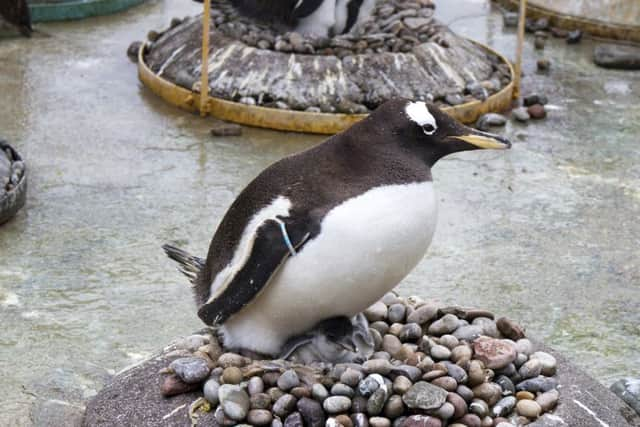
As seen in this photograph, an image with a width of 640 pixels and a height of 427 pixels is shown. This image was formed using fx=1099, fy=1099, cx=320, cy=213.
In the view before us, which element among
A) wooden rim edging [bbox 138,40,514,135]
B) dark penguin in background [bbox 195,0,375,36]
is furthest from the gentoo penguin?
dark penguin in background [bbox 195,0,375,36]

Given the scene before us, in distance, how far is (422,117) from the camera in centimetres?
281

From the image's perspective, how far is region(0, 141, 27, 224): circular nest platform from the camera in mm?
5047

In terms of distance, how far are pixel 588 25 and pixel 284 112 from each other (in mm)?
3494

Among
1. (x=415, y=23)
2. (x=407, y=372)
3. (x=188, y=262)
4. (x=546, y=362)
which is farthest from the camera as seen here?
(x=415, y=23)

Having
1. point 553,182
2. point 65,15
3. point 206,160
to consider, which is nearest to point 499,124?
point 553,182

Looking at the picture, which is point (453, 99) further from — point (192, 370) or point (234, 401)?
point (234, 401)

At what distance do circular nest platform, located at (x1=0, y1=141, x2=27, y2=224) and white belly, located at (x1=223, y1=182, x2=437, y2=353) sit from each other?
101 inches

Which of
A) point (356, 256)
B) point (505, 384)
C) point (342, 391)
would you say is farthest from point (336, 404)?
point (505, 384)

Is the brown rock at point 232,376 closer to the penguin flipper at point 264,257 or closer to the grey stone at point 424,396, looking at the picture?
the penguin flipper at point 264,257

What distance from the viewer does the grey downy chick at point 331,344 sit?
9.45 feet

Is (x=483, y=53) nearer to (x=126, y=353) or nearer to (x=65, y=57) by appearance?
(x=65, y=57)

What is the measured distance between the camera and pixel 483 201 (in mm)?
5523

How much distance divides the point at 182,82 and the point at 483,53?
2054 mm

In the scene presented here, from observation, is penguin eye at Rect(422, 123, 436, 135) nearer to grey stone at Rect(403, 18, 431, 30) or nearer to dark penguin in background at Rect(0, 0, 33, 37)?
grey stone at Rect(403, 18, 431, 30)
